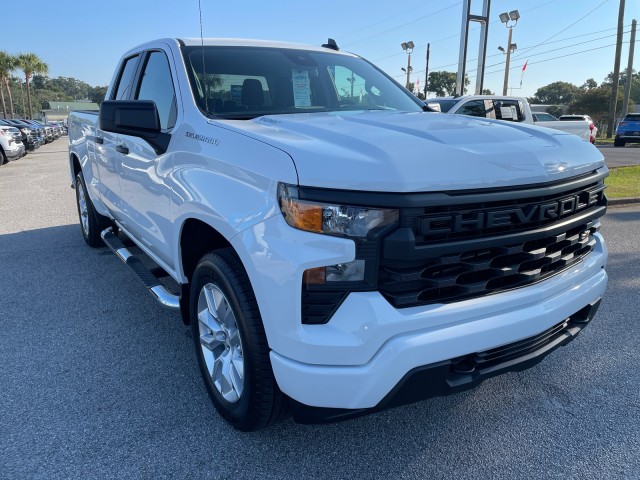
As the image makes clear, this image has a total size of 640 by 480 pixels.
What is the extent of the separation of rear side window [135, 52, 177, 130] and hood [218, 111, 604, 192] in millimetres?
668

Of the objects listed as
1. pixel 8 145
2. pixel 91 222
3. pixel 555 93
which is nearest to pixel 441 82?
pixel 555 93

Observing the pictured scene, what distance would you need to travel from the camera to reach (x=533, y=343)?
2342 millimetres

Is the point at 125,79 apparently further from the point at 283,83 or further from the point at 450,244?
the point at 450,244

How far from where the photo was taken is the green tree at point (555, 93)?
9516cm

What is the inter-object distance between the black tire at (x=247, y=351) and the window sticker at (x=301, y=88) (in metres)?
1.42

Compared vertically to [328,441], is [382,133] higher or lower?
higher

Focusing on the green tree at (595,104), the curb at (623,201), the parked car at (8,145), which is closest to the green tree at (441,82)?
the green tree at (595,104)

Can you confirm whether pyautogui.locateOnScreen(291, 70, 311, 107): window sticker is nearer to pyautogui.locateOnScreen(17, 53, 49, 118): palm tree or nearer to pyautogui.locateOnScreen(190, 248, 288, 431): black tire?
pyautogui.locateOnScreen(190, 248, 288, 431): black tire

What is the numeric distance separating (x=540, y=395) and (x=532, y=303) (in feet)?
3.27

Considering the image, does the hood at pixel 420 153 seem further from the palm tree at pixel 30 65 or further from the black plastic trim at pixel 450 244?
the palm tree at pixel 30 65

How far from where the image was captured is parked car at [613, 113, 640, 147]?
85.1 feet

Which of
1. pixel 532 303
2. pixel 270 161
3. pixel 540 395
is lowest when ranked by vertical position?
pixel 540 395

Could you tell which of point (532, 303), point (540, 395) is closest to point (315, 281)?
point (532, 303)

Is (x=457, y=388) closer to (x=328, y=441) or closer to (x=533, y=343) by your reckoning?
(x=533, y=343)
